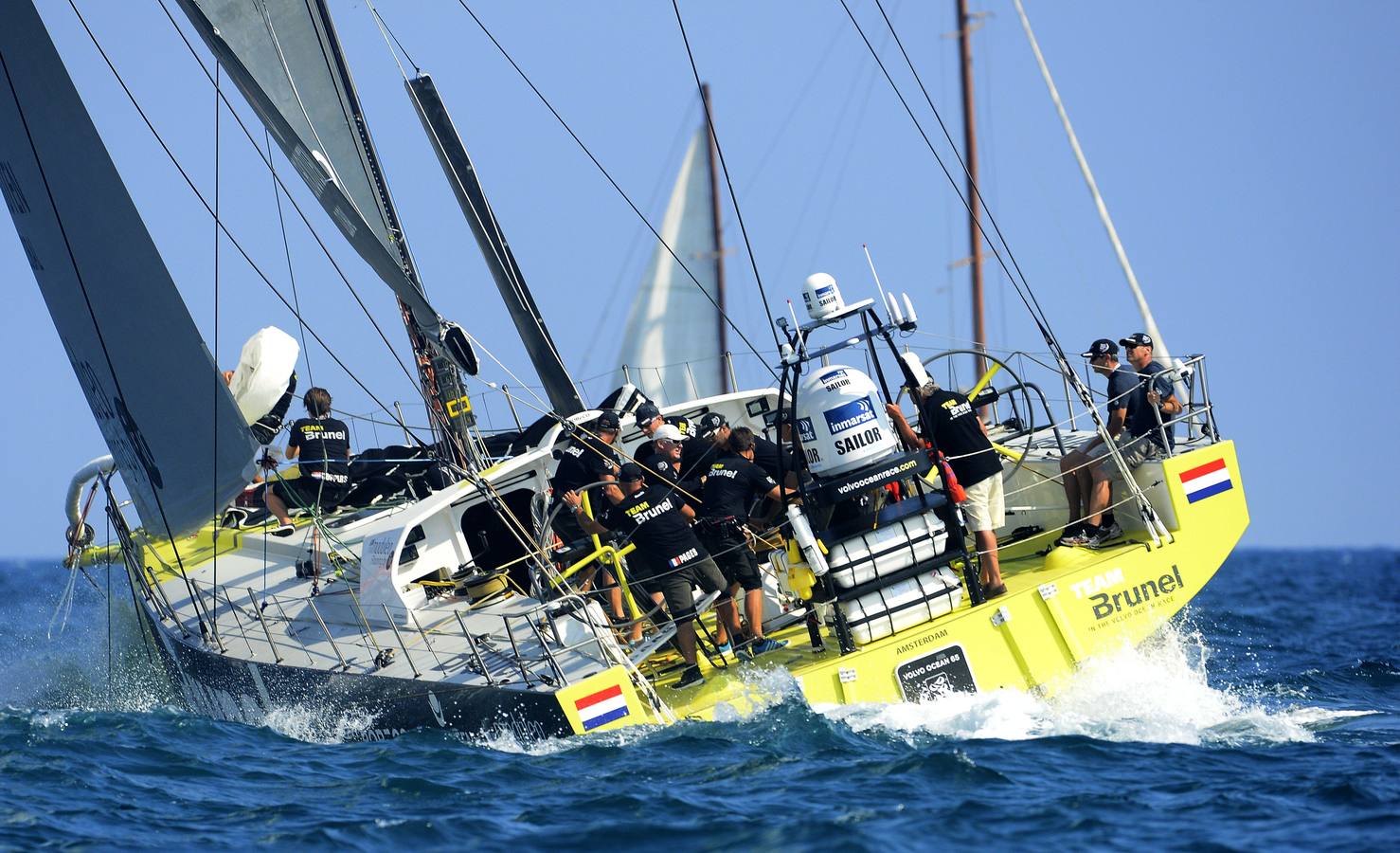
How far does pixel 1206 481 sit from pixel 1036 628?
1.80 meters

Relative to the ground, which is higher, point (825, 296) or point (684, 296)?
point (684, 296)

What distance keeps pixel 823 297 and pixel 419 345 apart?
15.1 feet

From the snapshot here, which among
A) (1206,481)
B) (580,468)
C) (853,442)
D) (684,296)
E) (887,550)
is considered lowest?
(1206,481)

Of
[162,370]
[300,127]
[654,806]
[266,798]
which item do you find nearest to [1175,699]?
[654,806]

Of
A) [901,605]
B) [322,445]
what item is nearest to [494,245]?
[322,445]

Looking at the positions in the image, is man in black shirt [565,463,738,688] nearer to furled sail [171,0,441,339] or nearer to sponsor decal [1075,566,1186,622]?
sponsor decal [1075,566,1186,622]

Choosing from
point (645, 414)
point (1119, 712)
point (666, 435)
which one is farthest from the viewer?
point (645, 414)

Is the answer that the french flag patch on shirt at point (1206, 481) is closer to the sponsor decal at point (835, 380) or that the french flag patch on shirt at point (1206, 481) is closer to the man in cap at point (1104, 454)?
the man in cap at point (1104, 454)

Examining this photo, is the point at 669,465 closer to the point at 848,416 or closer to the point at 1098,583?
the point at 848,416

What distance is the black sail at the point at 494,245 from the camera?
42.9 feet

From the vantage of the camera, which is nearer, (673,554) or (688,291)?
(673,554)

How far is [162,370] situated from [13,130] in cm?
201

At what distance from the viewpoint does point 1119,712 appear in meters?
8.95

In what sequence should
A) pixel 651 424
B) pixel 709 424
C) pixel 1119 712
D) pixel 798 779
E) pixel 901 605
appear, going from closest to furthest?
pixel 798 779
pixel 1119 712
pixel 901 605
pixel 651 424
pixel 709 424
